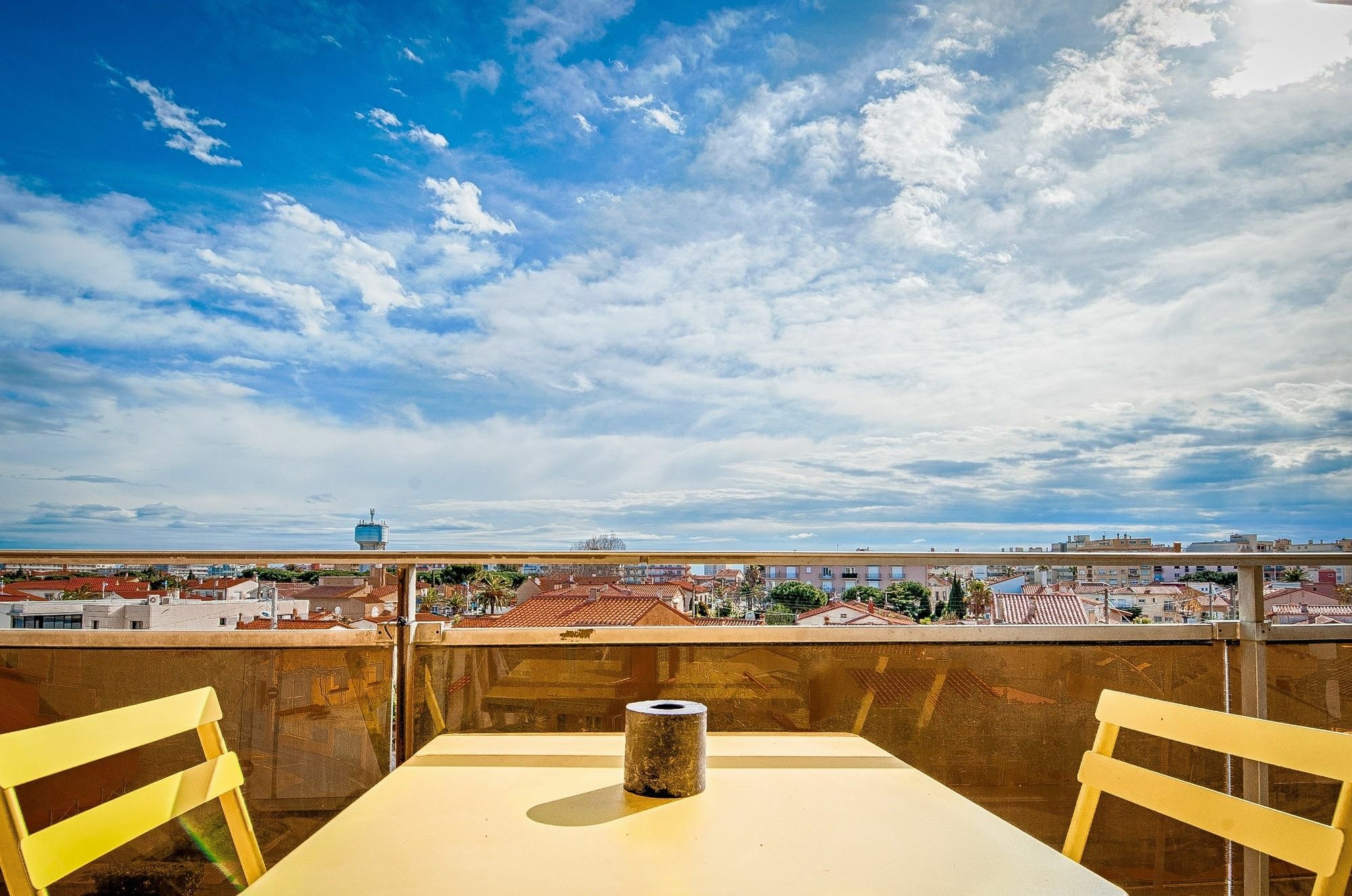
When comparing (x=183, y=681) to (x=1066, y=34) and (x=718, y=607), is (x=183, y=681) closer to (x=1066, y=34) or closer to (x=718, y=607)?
(x=718, y=607)

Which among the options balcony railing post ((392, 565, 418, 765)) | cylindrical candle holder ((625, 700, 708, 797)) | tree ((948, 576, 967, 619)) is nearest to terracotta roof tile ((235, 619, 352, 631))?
balcony railing post ((392, 565, 418, 765))

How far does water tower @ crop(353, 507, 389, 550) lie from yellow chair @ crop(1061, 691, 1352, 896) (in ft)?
6.72

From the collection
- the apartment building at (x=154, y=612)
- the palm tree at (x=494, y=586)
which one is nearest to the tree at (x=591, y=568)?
the palm tree at (x=494, y=586)

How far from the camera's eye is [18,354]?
26.0 m

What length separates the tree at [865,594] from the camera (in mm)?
2377

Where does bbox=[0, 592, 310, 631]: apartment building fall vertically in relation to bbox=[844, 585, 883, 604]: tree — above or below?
below

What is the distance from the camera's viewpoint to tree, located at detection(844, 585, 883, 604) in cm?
238

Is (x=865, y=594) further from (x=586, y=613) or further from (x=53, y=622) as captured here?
(x=53, y=622)

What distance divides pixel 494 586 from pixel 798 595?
2.98ft

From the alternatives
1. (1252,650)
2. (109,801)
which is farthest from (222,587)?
(1252,650)

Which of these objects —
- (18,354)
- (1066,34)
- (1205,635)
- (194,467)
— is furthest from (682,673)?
(18,354)

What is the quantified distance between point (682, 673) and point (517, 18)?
13836 millimetres

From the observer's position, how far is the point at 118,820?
1.15 metres

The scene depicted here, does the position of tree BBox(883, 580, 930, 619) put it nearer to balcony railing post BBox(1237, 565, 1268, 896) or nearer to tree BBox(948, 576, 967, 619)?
tree BBox(948, 576, 967, 619)
